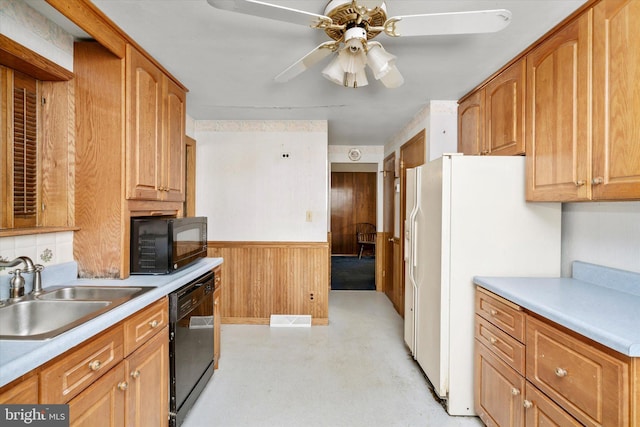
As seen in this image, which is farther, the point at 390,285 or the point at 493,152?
the point at 390,285

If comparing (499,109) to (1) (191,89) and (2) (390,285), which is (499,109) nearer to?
(1) (191,89)

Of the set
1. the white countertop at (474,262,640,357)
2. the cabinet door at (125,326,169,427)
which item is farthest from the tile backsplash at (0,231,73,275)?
the white countertop at (474,262,640,357)

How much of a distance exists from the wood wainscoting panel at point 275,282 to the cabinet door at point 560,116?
2.25 meters

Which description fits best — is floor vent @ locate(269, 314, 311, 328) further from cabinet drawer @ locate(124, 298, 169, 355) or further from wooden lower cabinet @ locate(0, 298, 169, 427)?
cabinet drawer @ locate(124, 298, 169, 355)

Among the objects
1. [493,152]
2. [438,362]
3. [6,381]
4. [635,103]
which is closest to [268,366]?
[438,362]

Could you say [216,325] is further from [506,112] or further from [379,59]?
[506,112]

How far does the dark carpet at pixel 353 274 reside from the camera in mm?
5363

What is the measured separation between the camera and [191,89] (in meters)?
2.73

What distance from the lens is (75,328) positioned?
1069 mm

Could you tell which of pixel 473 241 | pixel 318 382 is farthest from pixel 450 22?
pixel 318 382

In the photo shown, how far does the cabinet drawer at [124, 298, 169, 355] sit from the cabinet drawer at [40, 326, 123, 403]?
1.9 inches

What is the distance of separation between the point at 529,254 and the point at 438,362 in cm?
91

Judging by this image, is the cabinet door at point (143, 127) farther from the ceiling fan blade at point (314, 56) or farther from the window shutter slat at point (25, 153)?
the ceiling fan blade at point (314, 56)

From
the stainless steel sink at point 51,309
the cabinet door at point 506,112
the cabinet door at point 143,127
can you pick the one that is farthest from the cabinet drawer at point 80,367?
the cabinet door at point 506,112
